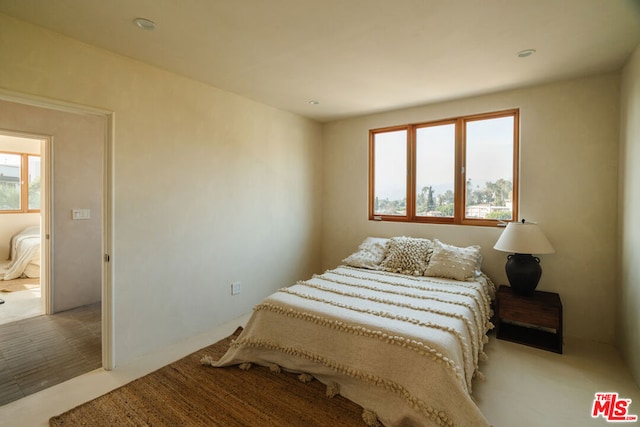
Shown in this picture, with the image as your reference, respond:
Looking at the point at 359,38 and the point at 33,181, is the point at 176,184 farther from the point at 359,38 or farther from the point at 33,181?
the point at 33,181

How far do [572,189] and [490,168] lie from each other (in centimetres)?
74

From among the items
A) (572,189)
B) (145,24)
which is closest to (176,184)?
(145,24)

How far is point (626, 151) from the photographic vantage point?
99.1 inches

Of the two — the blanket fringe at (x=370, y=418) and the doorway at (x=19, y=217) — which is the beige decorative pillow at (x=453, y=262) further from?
the doorway at (x=19, y=217)

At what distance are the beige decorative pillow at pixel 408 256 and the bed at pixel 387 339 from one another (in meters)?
0.16

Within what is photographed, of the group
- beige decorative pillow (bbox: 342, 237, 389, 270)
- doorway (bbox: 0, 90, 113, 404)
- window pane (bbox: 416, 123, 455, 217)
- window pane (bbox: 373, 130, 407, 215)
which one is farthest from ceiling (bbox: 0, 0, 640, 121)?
beige decorative pillow (bbox: 342, 237, 389, 270)

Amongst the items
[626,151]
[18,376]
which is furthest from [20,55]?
[626,151]

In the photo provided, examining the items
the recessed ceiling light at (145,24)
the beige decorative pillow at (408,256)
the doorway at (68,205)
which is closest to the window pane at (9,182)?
the doorway at (68,205)

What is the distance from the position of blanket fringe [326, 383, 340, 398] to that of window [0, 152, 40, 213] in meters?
6.87

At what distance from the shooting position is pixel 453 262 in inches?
121

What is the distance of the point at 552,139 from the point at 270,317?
10.2 ft

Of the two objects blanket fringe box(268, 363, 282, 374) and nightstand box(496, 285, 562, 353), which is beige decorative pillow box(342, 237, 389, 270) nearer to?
nightstand box(496, 285, 562, 353)

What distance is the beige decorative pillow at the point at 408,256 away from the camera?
3.25m

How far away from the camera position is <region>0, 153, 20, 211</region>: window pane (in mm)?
5547
